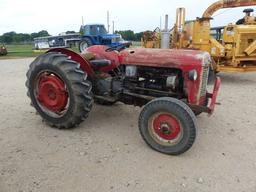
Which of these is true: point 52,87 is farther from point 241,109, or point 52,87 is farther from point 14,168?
point 241,109

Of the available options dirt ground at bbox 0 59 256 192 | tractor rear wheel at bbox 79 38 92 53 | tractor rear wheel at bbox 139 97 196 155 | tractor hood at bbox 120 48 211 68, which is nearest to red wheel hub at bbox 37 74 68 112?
dirt ground at bbox 0 59 256 192

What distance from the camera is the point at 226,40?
7789 mm

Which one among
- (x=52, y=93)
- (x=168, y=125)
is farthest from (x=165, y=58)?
(x=52, y=93)

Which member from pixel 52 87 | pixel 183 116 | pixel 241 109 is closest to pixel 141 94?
pixel 183 116

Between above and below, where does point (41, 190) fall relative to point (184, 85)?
below

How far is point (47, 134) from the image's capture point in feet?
12.9

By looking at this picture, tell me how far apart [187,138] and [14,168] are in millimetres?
2045

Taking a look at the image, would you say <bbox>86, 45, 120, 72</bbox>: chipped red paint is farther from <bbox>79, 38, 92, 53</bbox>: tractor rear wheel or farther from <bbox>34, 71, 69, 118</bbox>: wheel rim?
<bbox>79, 38, 92, 53</bbox>: tractor rear wheel

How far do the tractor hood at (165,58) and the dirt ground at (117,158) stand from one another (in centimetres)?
107

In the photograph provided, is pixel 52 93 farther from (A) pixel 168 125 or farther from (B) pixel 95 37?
(B) pixel 95 37

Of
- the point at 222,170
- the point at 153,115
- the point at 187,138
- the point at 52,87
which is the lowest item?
the point at 222,170

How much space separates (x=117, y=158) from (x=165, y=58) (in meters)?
1.51

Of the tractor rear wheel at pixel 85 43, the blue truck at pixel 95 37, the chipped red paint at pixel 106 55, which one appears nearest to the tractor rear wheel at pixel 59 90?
the chipped red paint at pixel 106 55

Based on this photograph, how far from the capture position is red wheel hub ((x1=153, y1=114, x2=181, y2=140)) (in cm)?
331
